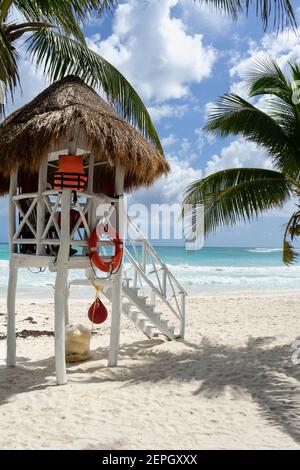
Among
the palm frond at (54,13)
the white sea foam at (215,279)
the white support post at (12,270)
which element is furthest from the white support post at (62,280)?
the white sea foam at (215,279)

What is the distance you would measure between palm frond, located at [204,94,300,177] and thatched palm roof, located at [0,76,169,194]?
68.8 inches

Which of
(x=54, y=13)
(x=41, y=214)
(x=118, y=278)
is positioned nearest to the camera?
(x=41, y=214)

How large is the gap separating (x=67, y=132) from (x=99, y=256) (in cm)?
192

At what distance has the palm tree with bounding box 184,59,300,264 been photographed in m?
7.97

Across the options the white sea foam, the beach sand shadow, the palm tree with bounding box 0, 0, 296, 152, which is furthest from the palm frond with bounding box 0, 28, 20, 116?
the white sea foam

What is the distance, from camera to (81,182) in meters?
6.39

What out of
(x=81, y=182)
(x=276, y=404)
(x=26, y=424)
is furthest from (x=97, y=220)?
(x=276, y=404)

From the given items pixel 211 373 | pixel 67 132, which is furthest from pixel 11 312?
pixel 211 373

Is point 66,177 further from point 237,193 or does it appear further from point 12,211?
point 237,193

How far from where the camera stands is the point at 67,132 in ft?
19.8

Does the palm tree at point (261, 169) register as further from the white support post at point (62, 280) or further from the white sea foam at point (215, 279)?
the white sea foam at point (215, 279)
